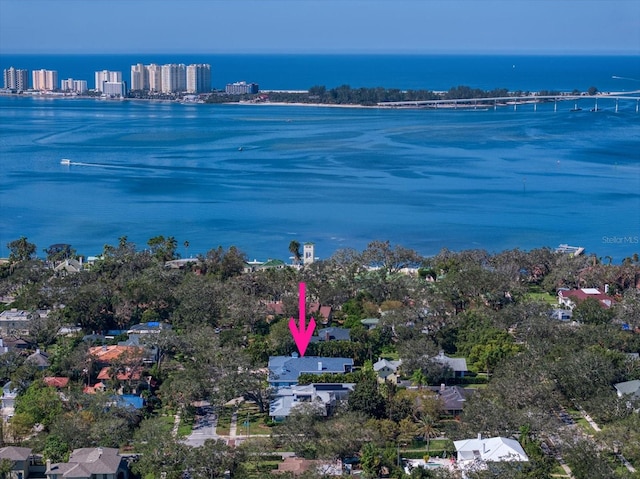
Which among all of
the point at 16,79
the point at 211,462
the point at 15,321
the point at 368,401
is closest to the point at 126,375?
the point at 211,462

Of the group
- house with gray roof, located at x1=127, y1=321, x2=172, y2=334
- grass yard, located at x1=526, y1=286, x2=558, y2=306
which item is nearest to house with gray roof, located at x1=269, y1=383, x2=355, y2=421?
house with gray roof, located at x1=127, y1=321, x2=172, y2=334

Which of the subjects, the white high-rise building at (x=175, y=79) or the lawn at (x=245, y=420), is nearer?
the lawn at (x=245, y=420)

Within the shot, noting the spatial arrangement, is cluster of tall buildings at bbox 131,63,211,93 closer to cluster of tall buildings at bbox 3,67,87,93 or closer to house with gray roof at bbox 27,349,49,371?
cluster of tall buildings at bbox 3,67,87,93

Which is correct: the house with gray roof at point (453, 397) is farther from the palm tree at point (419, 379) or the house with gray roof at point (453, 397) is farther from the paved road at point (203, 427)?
the paved road at point (203, 427)

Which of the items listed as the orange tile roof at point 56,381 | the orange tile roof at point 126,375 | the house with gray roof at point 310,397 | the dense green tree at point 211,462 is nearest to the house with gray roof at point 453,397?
the house with gray roof at point 310,397

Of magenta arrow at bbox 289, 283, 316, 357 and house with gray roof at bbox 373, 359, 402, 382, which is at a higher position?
magenta arrow at bbox 289, 283, 316, 357

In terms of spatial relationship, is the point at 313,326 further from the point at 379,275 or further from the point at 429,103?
the point at 429,103

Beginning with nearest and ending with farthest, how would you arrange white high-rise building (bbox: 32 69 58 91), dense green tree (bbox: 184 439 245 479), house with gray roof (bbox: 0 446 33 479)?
1. dense green tree (bbox: 184 439 245 479)
2. house with gray roof (bbox: 0 446 33 479)
3. white high-rise building (bbox: 32 69 58 91)
